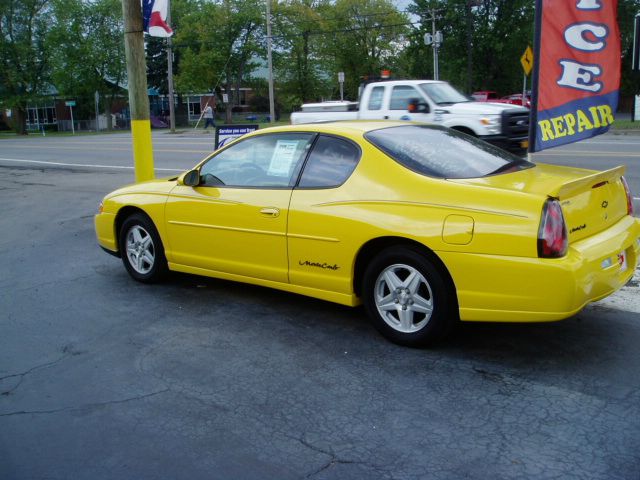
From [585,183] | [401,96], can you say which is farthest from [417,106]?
[585,183]

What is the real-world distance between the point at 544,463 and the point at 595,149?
16.1 meters

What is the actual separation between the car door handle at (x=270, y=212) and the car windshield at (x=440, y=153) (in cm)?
89

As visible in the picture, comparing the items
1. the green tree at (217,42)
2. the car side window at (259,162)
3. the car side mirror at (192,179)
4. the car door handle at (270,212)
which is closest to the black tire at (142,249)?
the car side mirror at (192,179)

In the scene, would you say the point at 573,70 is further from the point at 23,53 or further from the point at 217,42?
the point at 23,53

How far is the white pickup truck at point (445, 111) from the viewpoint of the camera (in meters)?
13.5

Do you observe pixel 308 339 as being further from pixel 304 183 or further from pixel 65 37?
pixel 65 37

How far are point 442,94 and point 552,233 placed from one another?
11222 mm

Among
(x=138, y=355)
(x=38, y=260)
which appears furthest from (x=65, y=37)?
(x=138, y=355)

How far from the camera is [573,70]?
19.7ft

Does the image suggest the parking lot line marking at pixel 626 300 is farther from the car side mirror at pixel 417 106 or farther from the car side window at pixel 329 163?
the car side mirror at pixel 417 106

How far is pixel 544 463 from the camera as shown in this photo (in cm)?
310

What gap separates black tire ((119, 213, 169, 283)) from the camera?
243 inches

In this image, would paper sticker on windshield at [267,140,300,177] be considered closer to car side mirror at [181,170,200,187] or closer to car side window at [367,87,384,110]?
car side mirror at [181,170,200,187]

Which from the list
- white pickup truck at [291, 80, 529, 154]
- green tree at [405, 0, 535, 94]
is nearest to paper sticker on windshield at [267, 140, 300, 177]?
white pickup truck at [291, 80, 529, 154]
